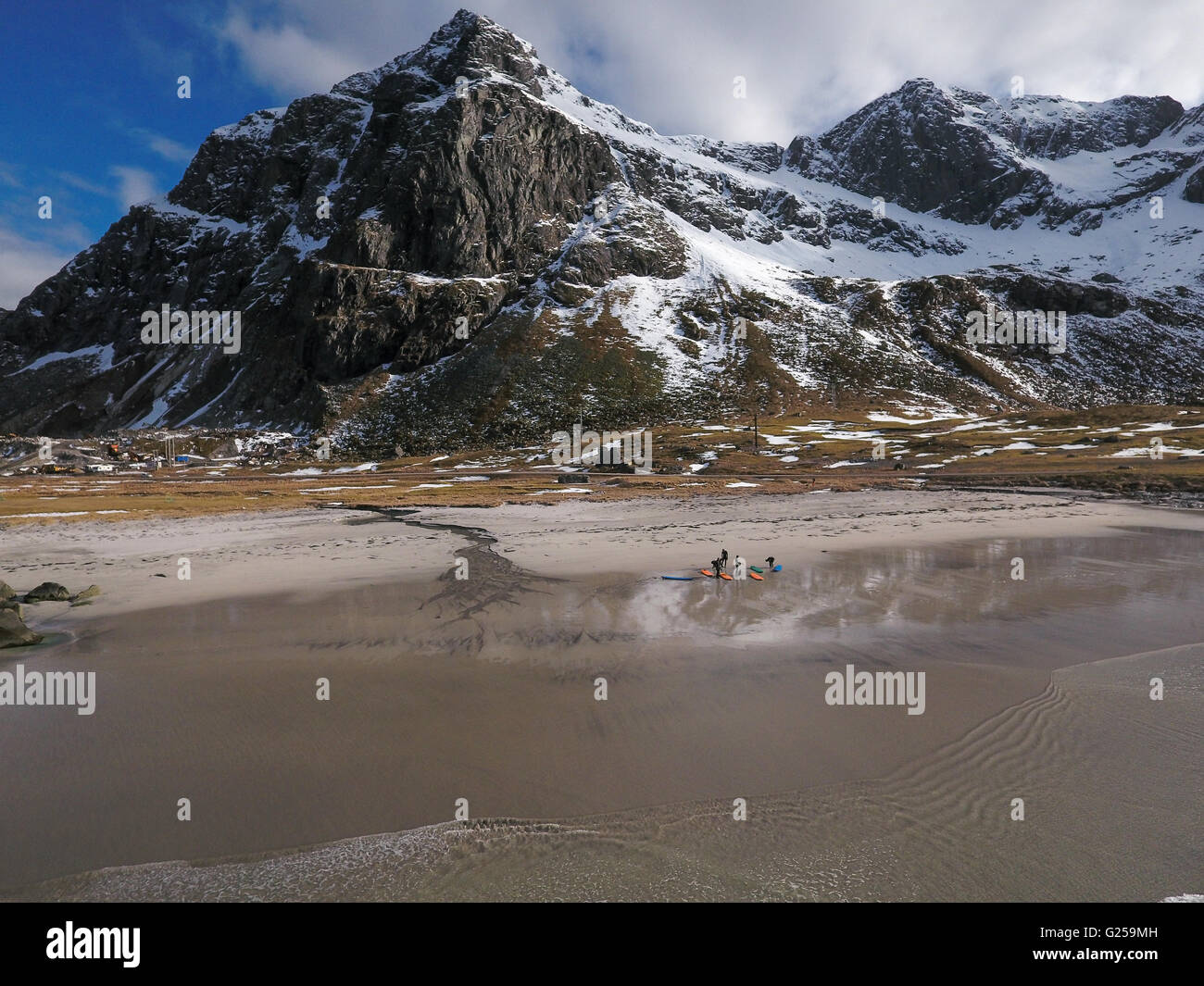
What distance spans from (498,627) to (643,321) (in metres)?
158

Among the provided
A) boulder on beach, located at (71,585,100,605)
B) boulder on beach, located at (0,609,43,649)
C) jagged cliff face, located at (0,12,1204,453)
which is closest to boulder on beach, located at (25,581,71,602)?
boulder on beach, located at (71,585,100,605)

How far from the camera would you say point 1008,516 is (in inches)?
1394

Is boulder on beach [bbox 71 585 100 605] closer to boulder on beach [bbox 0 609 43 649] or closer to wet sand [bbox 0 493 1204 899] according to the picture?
wet sand [bbox 0 493 1204 899]

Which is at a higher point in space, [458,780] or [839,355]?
[839,355]

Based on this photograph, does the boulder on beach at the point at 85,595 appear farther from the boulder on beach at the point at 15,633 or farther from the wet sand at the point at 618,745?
the boulder on beach at the point at 15,633

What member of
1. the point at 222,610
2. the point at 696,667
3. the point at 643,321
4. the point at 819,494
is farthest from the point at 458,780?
the point at 643,321

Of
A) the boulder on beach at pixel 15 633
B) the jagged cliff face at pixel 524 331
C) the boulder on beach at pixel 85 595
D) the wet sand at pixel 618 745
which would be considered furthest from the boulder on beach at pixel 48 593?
the jagged cliff face at pixel 524 331

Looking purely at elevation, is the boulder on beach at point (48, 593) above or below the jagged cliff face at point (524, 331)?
below

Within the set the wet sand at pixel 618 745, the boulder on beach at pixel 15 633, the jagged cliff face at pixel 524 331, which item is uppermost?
the jagged cliff face at pixel 524 331

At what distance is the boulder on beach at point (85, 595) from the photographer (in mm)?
17578

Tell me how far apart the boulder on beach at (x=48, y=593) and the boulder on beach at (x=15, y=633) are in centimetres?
409

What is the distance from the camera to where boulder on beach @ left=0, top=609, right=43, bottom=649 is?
1379 cm
